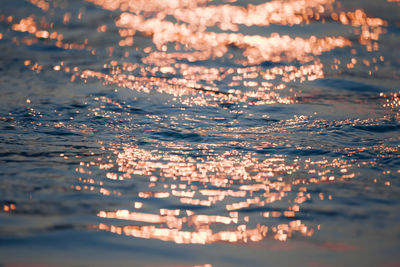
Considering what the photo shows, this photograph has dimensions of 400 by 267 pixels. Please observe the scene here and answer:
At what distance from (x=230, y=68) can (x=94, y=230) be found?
401cm

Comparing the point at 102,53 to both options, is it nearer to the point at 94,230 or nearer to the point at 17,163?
the point at 17,163

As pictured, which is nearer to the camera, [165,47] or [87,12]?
[165,47]

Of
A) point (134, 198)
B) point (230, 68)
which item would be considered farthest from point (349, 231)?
point (230, 68)

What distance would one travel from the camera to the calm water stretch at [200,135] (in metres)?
2.02

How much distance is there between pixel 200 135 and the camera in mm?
3674

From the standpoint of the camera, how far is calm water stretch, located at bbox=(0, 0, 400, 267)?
2.02 meters

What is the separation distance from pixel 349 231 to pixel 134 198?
3.58 ft

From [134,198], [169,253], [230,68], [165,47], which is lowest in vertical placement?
[169,253]

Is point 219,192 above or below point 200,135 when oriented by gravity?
below

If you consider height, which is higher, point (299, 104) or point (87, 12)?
point (87, 12)

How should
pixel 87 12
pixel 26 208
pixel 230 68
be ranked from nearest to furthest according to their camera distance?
pixel 26 208, pixel 230 68, pixel 87 12

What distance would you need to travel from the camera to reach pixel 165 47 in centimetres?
645

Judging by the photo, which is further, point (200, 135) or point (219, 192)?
point (200, 135)

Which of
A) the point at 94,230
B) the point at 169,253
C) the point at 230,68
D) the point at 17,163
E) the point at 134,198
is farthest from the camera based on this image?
the point at 230,68
